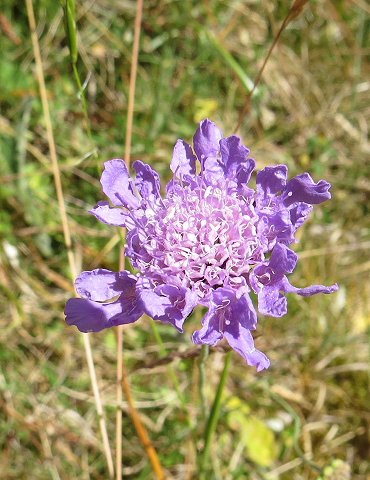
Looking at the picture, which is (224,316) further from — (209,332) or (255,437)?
(255,437)

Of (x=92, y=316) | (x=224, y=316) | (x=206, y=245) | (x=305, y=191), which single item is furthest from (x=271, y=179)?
(x=92, y=316)

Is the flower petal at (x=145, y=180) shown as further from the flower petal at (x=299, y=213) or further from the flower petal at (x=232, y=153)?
the flower petal at (x=299, y=213)

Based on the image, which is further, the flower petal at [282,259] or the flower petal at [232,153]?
the flower petal at [232,153]

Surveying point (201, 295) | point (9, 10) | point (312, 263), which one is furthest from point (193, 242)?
point (9, 10)

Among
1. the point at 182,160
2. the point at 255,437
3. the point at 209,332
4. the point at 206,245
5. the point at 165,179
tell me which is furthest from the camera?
the point at 165,179

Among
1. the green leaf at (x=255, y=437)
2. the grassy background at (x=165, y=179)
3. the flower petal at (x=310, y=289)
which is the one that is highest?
the flower petal at (x=310, y=289)

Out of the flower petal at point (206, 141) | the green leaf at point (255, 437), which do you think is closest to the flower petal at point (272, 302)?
the flower petal at point (206, 141)
